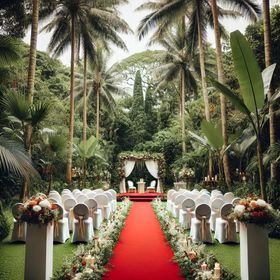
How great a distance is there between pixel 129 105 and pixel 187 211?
26.1 m

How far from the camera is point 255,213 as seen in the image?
5.36 m

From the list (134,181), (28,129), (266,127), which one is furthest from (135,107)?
(28,129)

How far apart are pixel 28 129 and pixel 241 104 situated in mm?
6667

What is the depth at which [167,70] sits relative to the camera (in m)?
27.4

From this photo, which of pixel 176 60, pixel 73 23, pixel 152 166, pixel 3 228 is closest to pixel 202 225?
pixel 3 228

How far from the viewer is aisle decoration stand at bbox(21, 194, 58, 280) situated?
5312mm

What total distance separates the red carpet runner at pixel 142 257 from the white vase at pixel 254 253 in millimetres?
1166

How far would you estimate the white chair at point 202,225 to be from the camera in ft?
27.7

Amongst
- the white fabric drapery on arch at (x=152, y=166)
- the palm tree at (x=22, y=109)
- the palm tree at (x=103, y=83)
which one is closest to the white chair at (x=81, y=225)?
the palm tree at (x=22, y=109)

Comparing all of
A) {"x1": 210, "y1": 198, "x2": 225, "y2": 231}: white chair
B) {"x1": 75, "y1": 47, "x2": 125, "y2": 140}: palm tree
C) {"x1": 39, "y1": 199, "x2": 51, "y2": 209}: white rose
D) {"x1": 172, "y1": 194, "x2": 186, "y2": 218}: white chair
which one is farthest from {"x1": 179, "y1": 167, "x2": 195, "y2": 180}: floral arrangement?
{"x1": 39, "y1": 199, "x2": 51, "y2": 209}: white rose

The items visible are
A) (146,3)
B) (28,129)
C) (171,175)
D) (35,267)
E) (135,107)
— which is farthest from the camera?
(135,107)

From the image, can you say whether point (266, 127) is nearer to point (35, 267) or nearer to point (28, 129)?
point (28, 129)

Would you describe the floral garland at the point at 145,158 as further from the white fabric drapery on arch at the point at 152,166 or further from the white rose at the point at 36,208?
the white rose at the point at 36,208

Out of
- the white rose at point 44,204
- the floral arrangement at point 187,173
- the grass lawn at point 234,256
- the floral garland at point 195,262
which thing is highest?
the floral arrangement at point 187,173
